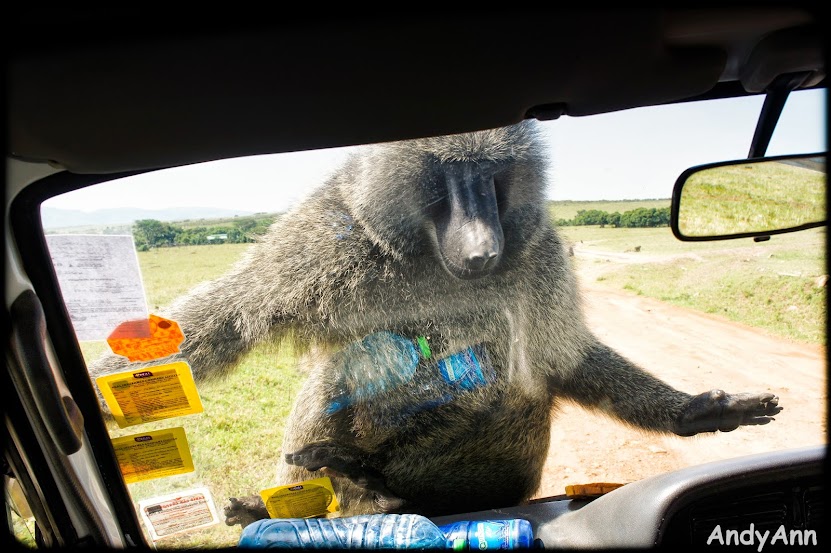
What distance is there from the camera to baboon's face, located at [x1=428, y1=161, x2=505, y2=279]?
245 cm

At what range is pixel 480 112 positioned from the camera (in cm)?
131

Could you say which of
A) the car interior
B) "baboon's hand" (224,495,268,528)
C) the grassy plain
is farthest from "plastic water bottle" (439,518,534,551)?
the grassy plain

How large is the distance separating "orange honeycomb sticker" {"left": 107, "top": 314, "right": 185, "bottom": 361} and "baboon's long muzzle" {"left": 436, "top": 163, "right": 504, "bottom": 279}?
1.27m

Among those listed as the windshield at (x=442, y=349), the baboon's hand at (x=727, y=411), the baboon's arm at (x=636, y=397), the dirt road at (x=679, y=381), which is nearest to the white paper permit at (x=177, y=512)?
the windshield at (x=442, y=349)

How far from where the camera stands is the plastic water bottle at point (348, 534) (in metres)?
1.96

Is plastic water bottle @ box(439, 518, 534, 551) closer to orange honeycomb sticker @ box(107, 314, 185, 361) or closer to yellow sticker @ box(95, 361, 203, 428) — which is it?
yellow sticker @ box(95, 361, 203, 428)

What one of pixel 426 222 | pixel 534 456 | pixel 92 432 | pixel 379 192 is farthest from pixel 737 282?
pixel 92 432

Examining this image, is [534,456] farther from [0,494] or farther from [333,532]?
[0,494]

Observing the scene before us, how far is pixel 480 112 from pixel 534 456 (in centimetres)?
206

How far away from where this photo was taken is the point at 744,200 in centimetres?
197

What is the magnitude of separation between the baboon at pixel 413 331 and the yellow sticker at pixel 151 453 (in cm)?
39

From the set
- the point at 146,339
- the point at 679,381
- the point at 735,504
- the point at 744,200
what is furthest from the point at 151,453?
the point at 679,381

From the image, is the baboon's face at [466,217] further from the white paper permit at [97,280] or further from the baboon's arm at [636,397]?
the white paper permit at [97,280]

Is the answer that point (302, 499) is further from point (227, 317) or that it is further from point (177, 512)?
point (227, 317)
